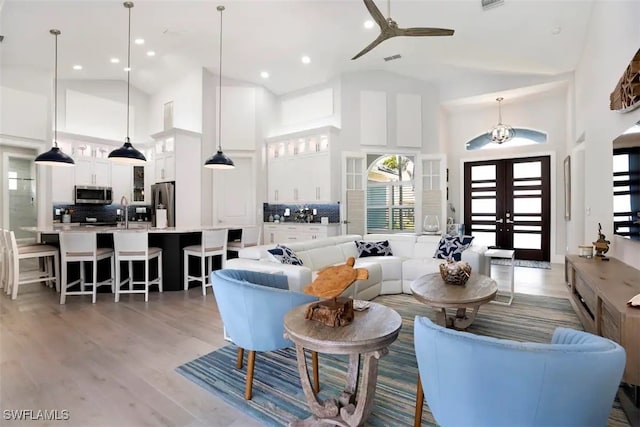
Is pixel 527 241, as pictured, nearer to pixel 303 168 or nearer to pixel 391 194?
pixel 391 194

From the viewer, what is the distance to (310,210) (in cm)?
757

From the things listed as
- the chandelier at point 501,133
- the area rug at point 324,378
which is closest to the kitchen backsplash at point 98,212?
the area rug at point 324,378

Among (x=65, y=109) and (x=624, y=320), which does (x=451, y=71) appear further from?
(x=65, y=109)

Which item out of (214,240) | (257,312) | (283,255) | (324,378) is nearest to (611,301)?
(324,378)

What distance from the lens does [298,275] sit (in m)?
3.12

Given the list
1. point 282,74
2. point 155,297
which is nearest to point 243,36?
point 282,74

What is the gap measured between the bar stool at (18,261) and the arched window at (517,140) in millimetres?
8835

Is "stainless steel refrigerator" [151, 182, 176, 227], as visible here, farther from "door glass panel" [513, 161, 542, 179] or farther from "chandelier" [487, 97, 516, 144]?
"door glass panel" [513, 161, 542, 179]

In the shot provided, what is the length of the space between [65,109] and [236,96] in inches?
146

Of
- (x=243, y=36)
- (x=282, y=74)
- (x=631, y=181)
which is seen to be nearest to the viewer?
(x=631, y=181)

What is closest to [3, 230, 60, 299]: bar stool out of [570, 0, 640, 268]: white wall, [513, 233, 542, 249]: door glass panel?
[570, 0, 640, 268]: white wall

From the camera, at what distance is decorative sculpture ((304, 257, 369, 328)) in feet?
5.86

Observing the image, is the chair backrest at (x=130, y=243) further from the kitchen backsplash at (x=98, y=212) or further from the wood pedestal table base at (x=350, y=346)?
the kitchen backsplash at (x=98, y=212)

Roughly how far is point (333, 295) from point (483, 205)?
7.54 meters
